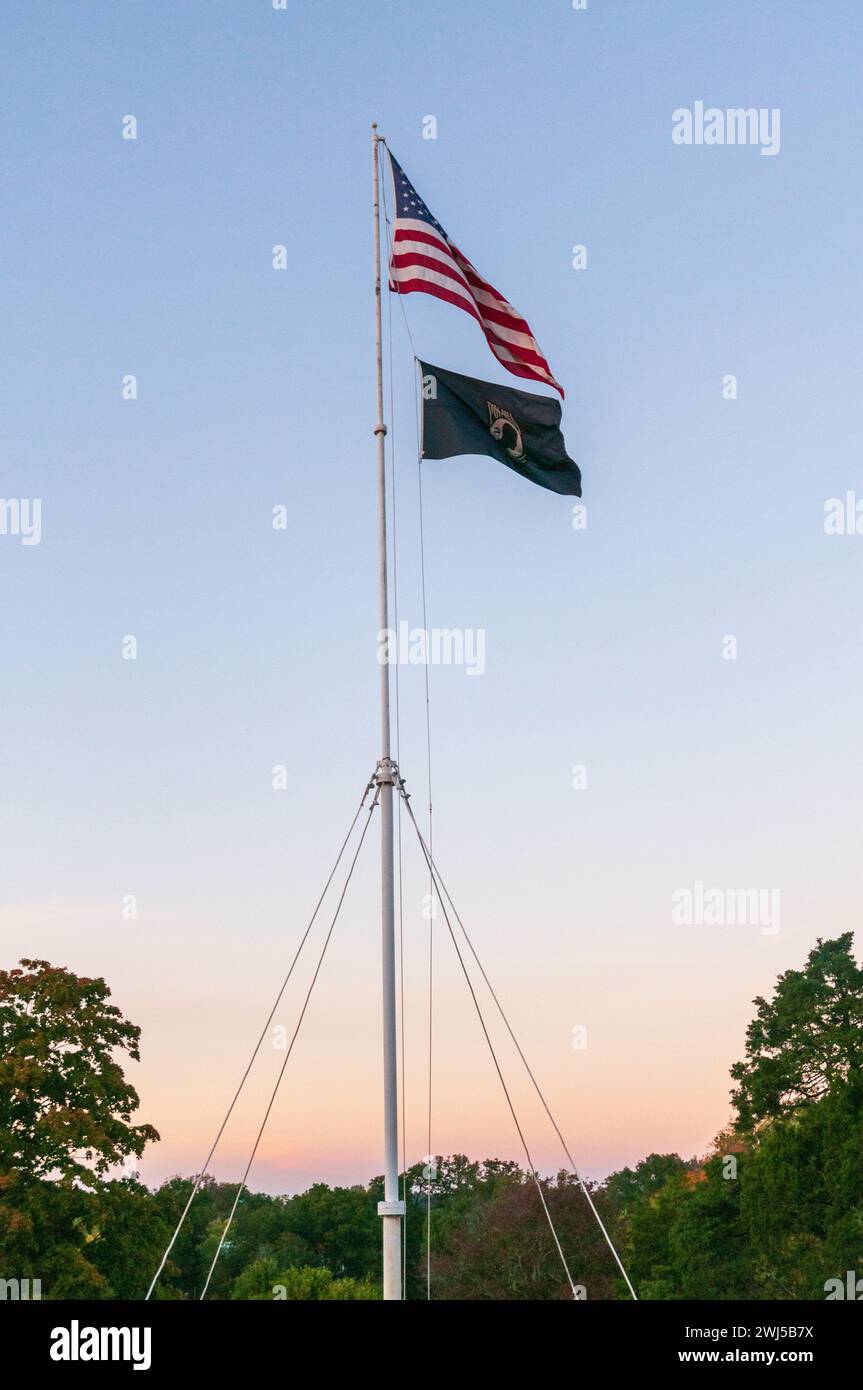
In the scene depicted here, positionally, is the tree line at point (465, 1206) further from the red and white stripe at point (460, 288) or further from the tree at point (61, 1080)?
the red and white stripe at point (460, 288)

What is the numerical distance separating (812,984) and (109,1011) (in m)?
27.1

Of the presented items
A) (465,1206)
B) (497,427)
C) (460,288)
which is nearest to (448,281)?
(460,288)

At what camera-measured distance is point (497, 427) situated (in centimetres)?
1719

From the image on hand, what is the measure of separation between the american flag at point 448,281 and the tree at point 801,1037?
3809 centimetres

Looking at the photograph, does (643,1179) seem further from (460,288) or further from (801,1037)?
(460,288)

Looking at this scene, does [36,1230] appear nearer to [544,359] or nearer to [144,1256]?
[144,1256]

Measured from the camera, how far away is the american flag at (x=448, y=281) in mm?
16578

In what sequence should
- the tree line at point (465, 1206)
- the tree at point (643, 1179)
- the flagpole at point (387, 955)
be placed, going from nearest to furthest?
the flagpole at point (387, 955) < the tree line at point (465, 1206) < the tree at point (643, 1179)

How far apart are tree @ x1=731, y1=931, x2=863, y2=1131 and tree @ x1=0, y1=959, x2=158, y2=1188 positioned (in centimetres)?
2453

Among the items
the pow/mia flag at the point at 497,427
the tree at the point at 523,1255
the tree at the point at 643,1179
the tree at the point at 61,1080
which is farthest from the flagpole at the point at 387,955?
the tree at the point at 643,1179

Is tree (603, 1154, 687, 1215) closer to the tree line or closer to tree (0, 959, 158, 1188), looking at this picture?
the tree line

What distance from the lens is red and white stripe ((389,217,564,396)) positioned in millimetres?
16562
